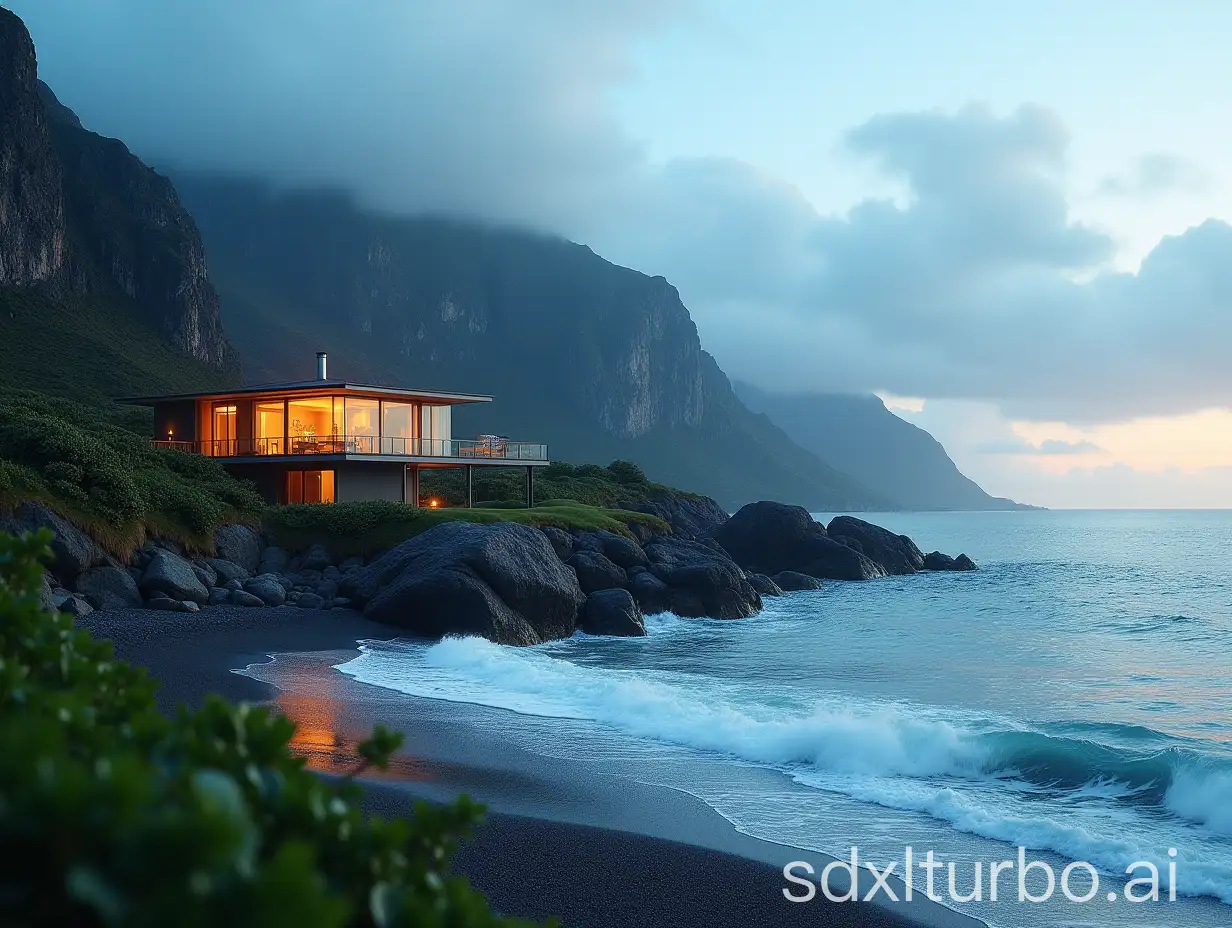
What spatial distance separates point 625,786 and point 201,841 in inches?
419

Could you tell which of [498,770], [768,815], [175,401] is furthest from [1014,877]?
[175,401]

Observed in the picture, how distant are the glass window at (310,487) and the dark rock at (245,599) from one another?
50.2 ft

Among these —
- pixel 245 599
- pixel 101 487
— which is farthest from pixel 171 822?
pixel 101 487

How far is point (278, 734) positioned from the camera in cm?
188

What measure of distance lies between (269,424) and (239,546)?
1453 cm

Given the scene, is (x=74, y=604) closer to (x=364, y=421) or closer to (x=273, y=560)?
(x=273, y=560)

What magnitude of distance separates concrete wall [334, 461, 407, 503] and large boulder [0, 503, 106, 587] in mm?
16560

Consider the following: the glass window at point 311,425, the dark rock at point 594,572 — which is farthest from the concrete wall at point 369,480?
the dark rock at point 594,572

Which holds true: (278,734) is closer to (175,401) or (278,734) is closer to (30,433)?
(30,433)

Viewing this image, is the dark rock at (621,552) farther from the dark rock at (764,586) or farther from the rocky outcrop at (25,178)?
the rocky outcrop at (25,178)

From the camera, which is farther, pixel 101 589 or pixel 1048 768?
pixel 101 589

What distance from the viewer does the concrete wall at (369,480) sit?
4056 cm

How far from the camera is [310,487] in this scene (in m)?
41.4

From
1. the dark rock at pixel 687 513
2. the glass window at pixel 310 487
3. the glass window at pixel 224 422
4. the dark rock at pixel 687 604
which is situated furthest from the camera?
the dark rock at pixel 687 513
